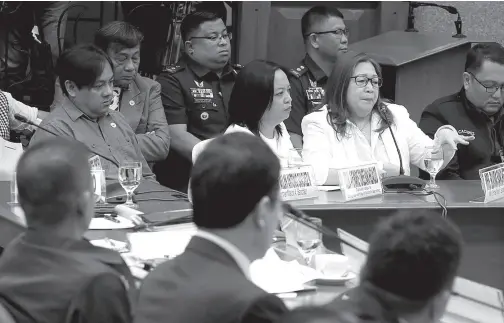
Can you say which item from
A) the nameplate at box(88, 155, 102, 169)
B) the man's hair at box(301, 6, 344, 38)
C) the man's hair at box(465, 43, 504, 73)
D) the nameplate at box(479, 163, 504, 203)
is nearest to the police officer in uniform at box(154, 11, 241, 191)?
the man's hair at box(301, 6, 344, 38)

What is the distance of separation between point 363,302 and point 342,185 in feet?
6.69

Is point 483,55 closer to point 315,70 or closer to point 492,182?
point 315,70

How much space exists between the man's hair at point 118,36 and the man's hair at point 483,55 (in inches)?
63.5

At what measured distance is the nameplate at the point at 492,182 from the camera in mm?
3613

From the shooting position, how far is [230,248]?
175cm

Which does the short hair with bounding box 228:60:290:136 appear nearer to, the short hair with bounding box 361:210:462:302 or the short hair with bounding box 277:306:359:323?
the short hair with bounding box 361:210:462:302

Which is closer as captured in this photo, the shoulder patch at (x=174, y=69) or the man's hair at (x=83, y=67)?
the man's hair at (x=83, y=67)

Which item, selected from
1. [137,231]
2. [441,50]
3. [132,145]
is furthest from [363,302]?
[441,50]

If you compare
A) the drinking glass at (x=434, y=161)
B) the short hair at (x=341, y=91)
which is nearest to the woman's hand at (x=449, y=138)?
the drinking glass at (x=434, y=161)

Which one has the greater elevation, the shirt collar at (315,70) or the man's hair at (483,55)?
the man's hair at (483,55)

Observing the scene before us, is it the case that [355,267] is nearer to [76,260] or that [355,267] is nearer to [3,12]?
[76,260]

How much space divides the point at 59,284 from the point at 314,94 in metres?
3.26

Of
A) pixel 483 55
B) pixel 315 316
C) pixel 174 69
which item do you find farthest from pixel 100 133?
pixel 315 316

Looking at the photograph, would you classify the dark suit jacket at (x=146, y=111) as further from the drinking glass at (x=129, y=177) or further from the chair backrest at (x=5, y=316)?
the chair backrest at (x=5, y=316)
